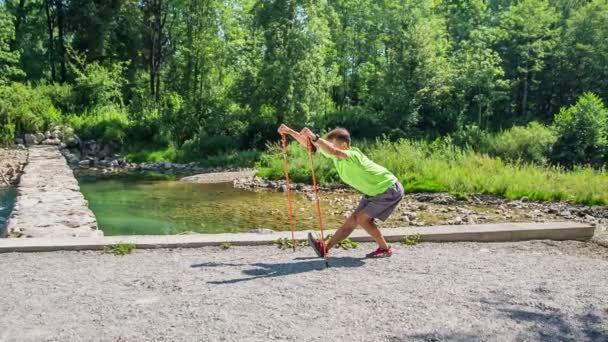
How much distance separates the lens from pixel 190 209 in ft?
41.9

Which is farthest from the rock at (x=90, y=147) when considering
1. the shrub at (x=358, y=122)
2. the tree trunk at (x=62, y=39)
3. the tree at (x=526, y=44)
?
the tree at (x=526, y=44)

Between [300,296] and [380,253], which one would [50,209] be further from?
[300,296]

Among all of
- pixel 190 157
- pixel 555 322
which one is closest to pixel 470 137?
pixel 190 157

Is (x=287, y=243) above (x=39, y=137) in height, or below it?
above

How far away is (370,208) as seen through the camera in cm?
559

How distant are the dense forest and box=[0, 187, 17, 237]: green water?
9.54 metres

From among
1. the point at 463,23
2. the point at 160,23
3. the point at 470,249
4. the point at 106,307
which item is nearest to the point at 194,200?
the point at 470,249

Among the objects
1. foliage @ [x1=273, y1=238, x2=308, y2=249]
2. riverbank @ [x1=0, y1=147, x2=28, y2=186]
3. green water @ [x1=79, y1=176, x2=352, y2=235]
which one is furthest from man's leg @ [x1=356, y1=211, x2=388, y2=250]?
riverbank @ [x1=0, y1=147, x2=28, y2=186]

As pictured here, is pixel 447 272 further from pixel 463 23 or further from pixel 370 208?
pixel 463 23

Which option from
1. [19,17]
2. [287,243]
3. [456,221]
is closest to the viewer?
[287,243]

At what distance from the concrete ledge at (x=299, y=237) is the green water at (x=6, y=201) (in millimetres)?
4803

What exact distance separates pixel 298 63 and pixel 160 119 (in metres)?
7.59

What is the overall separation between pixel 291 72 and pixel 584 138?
1184 cm

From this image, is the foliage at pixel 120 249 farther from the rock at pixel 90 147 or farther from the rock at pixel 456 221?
the rock at pixel 90 147
